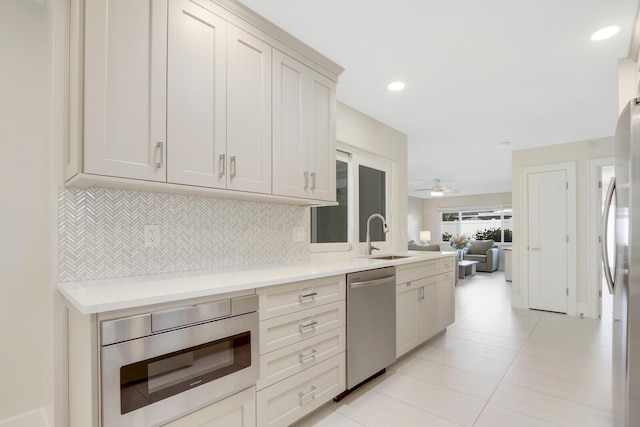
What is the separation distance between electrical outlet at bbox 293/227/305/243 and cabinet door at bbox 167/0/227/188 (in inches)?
37.0

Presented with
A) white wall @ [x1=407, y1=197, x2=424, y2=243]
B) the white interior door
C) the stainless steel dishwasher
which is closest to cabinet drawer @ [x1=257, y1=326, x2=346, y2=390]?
the stainless steel dishwasher

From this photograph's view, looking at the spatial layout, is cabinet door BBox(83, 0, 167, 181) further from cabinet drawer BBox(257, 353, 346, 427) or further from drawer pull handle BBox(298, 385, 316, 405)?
drawer pull handle BBox(298, 385, 316, 405)

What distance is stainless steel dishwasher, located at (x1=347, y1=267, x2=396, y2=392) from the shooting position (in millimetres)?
2166

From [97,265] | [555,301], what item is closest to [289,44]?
[97,265]

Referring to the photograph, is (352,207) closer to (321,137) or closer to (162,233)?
(321,137)

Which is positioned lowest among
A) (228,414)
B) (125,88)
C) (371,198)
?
(228,414)

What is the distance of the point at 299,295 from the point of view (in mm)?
1803

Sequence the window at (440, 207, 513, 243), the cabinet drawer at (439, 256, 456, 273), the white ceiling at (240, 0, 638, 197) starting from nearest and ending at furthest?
1. the white ceiling at (240, 0, 638, 197)
2. the cabinet drawer at (439, 256, 456, 273)
3. the window at (440, 207, 513, 243)

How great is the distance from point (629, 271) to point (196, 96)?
2.15 m

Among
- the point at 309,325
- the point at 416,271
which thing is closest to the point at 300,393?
the point at 309,325

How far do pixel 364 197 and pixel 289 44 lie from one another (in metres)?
1.91

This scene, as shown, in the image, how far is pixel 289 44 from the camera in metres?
2.17

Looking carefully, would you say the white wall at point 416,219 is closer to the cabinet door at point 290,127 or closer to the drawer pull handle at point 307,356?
the cabinet door at point 290,127

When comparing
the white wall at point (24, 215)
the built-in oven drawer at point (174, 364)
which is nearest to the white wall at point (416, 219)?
the built-in oven drawer at point (174, 364)
